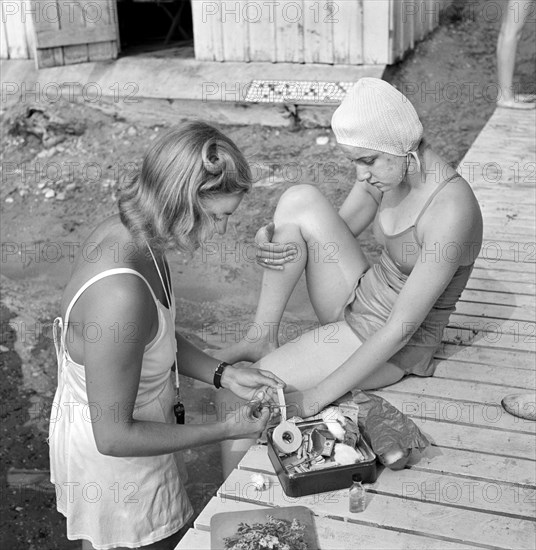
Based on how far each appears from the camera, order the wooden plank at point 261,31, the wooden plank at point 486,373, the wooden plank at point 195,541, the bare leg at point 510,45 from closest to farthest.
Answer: the wooden plank at point 195,541
the wooden plank at point 486,373
the bare leg at point 510,45
the wooden plank at point 261,31

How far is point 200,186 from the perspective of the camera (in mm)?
2203

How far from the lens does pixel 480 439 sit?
9.20 feet

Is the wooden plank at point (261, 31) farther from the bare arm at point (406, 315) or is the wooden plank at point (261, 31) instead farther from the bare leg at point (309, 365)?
the bare arm at point (406, 315)

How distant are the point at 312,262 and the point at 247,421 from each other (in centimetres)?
82

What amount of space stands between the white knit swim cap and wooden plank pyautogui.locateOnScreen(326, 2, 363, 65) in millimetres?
4532

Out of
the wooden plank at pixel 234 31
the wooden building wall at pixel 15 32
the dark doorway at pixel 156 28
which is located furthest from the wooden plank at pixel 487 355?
the wooden building wall at pixel 15 32

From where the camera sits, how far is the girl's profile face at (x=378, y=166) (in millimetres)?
2811

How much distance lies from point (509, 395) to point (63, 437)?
4.93 ft

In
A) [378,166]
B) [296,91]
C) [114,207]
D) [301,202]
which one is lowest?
[114,207]

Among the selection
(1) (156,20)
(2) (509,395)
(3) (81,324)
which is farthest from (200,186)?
(1) (156,20)

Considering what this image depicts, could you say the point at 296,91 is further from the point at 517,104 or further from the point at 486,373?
the point at 486,373

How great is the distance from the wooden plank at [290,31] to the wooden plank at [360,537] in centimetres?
549

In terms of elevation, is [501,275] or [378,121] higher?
[378,121]

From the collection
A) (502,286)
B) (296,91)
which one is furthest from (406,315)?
(296,91)
